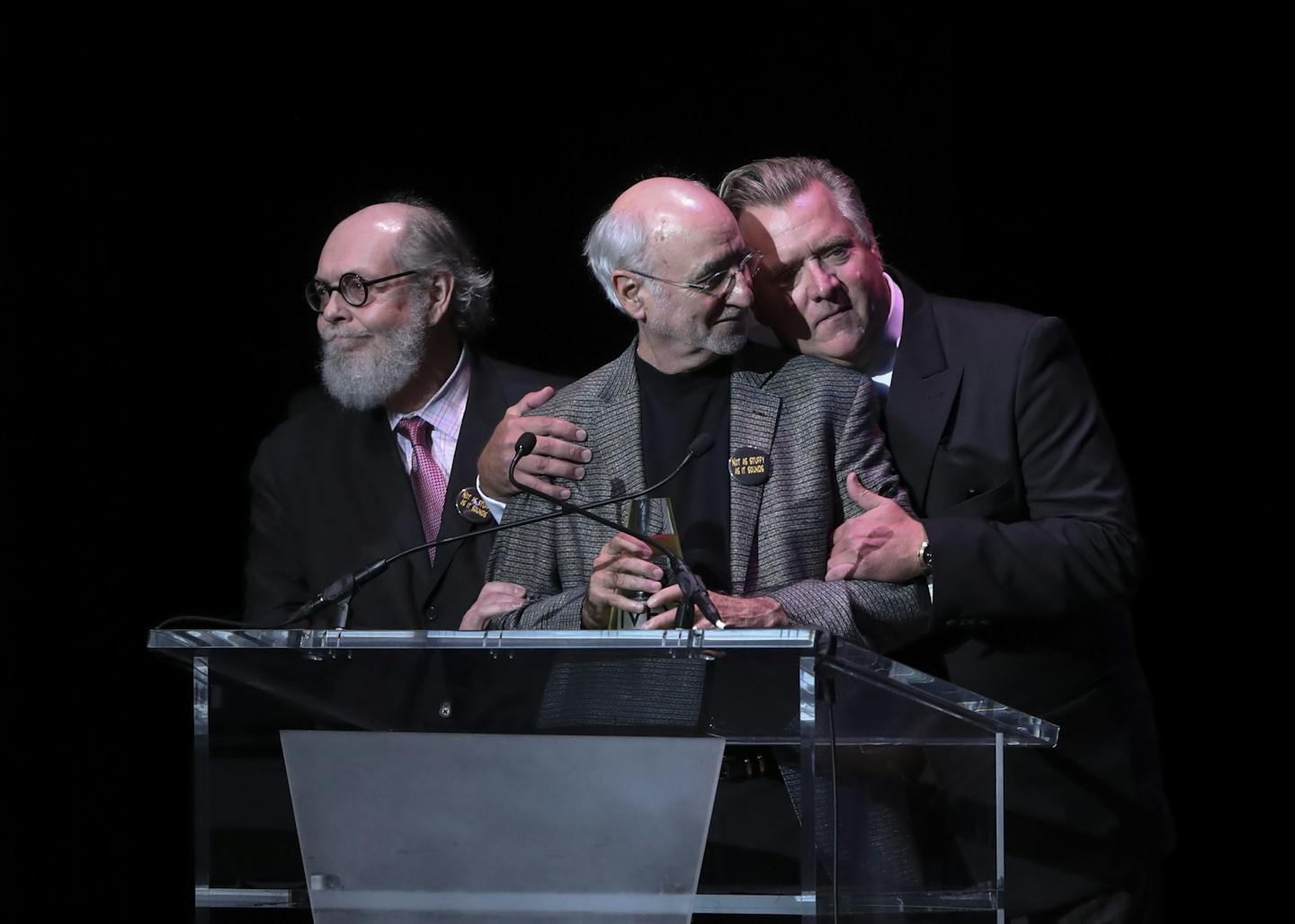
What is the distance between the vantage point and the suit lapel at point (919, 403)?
271 cm

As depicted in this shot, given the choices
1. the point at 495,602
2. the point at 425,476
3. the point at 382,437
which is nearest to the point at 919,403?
the point at 495,602

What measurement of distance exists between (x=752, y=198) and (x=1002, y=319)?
484mm

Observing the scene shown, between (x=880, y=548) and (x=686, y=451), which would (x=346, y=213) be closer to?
(x=686, y=451)

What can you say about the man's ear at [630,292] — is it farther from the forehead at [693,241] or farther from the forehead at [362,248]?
the forehead at [362,248]

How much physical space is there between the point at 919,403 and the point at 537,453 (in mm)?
653

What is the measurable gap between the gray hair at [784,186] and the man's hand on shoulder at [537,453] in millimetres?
492

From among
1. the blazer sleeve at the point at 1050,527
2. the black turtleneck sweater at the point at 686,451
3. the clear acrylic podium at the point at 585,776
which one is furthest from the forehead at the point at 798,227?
the clear acrylic podium at the point at 585,776

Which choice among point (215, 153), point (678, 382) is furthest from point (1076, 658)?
point (215, 153)

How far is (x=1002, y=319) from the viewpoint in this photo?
2.78 meters

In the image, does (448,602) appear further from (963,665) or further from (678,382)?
(963,665)

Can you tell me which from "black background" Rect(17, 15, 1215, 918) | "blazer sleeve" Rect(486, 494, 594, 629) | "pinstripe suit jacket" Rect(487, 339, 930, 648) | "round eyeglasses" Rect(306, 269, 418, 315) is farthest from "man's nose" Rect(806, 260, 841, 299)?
"round eyeglasses" Rect(306, 269, 418, 315)

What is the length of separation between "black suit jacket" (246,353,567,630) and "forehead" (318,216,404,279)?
30 centimetres

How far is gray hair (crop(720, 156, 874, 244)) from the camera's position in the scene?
112 inches

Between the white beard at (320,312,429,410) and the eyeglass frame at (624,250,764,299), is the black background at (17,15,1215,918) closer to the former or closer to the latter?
the white beard at (320,312,429,410)
